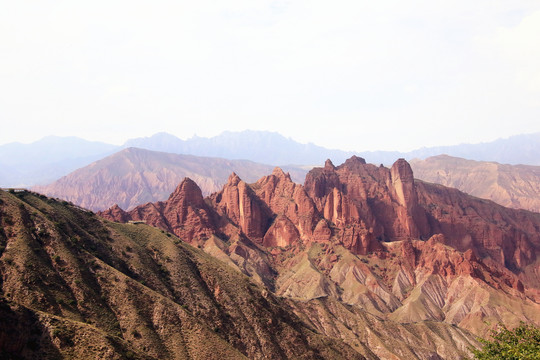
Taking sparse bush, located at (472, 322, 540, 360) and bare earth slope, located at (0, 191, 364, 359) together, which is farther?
bare earth slope, located at (0, 191, 364, 359)

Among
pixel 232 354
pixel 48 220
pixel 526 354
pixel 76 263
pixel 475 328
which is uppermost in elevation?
pixel 48 220

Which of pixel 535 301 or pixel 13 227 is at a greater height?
pixel 13 227

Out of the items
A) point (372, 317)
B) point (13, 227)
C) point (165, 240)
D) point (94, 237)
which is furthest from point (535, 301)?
point (13, 227)

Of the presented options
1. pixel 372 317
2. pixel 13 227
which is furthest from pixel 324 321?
pixel 13 227

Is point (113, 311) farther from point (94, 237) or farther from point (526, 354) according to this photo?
point (526, 354)

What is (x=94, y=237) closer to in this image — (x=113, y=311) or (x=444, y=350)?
(x=113, y=311)

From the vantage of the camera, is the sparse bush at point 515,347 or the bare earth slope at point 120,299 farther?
the bare earth slope at point 120,299

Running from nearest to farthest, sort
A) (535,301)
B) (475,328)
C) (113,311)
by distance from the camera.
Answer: (113,311) < (475,328) < (535,301)

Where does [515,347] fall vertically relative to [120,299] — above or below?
below

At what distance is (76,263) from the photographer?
267 feet

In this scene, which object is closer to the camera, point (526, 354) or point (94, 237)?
point (526, 354)

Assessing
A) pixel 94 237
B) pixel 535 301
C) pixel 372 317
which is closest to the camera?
pixel 94 237

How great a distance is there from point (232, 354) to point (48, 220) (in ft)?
129

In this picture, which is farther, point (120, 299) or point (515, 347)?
point (120, 299)
